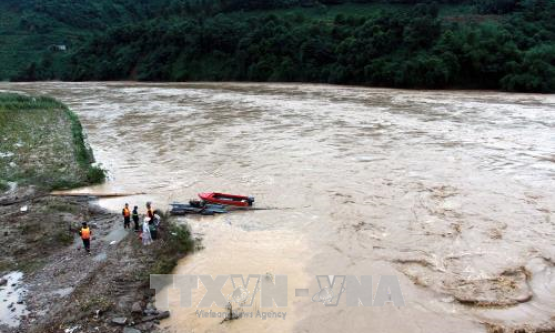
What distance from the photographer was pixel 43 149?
70.5ft

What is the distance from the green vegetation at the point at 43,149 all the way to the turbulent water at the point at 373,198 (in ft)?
3.76

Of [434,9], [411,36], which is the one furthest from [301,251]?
[434,9]

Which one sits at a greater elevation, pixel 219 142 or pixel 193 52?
pixel 193 52

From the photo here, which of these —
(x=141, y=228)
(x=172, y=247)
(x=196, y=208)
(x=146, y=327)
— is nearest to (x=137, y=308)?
(x=146, y=327)

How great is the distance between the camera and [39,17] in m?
88.2

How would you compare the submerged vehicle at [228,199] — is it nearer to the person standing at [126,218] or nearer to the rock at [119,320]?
the person standing at [126,218]

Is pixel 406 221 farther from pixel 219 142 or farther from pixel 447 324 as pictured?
pixel 219 142

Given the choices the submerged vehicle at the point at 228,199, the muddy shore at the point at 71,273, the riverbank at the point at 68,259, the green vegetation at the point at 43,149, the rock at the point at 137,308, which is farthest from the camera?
the green vegetation at the point at 43,149

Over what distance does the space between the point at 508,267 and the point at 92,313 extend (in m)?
9.09

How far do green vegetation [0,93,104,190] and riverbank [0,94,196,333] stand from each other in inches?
2.8

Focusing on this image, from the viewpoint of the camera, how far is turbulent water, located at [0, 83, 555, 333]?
927cm

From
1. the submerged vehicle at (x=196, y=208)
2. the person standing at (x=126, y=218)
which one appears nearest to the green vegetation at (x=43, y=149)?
the submerged vehicle at (x=196, y=208)

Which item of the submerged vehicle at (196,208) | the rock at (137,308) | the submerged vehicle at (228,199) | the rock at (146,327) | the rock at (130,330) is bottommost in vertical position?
the rock at (146,327)

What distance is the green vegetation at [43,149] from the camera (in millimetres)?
17438
